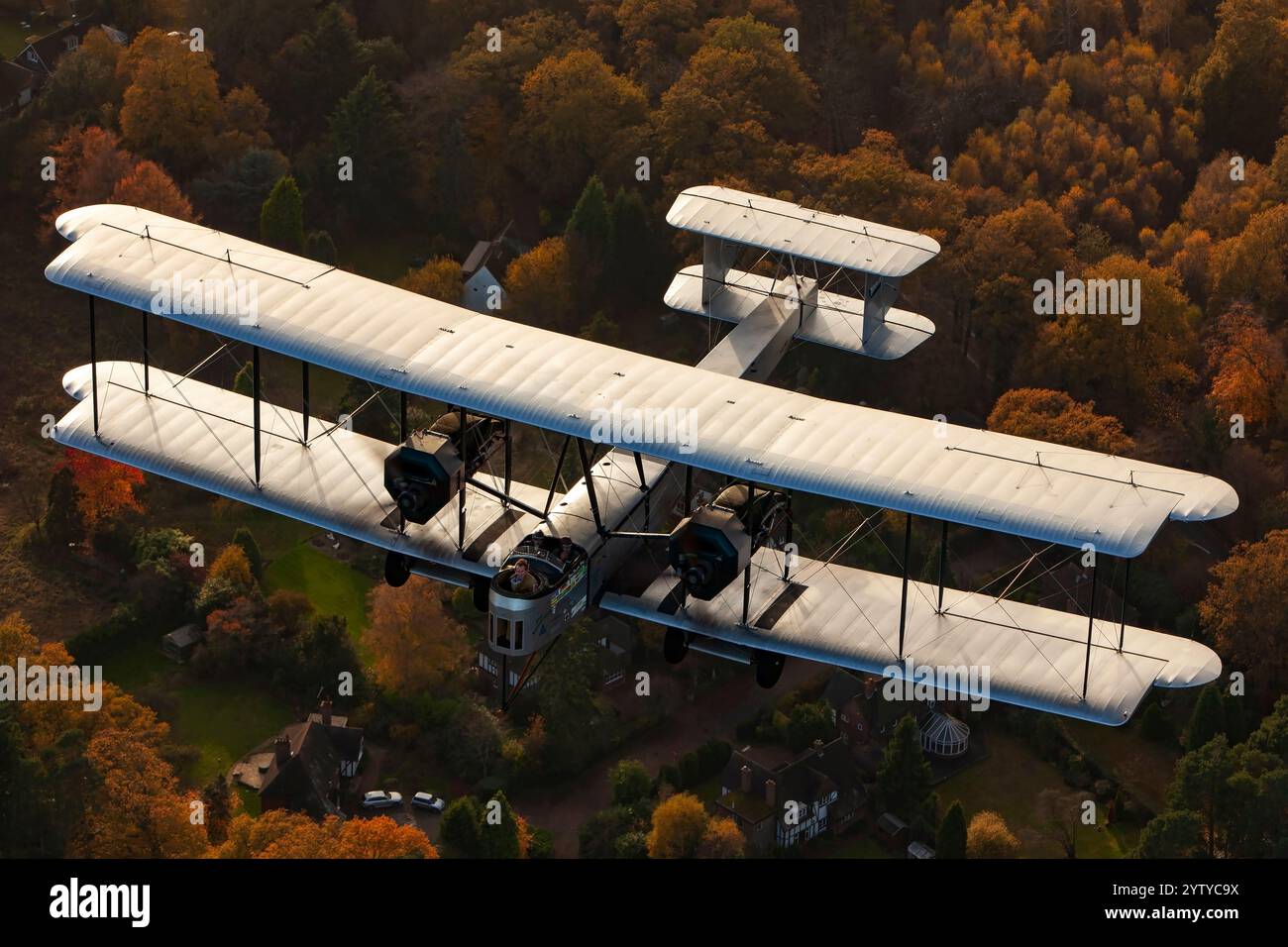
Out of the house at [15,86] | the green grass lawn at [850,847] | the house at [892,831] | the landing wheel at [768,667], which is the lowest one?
the green grass lawn at [850,847]

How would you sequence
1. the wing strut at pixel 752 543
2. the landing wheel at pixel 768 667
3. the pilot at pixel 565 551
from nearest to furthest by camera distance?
the pilot at pixel 565 551
the wing strut at pixel 752 543
the landing wheel at pixel 768 667

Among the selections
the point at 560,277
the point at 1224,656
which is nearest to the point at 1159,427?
the point at 1224,656

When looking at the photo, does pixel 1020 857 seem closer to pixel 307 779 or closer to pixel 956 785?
pixel 956 785

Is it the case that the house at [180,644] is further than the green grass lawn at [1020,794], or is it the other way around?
the house at [180,644]

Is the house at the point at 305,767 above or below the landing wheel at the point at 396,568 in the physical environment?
below

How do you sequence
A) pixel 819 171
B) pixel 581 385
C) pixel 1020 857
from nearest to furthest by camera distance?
1. pixel 581 385
2. pixel 1020 857
3. pixel 819 171

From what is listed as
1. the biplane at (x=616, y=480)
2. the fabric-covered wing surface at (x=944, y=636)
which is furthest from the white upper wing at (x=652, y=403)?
the fabric-covered wing surface at (x=944, y=636)

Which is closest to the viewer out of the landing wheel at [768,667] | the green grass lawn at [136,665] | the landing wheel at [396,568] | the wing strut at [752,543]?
the wing strut at [752,543]

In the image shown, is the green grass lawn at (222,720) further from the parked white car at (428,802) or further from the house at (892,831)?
the house at (892,831)
